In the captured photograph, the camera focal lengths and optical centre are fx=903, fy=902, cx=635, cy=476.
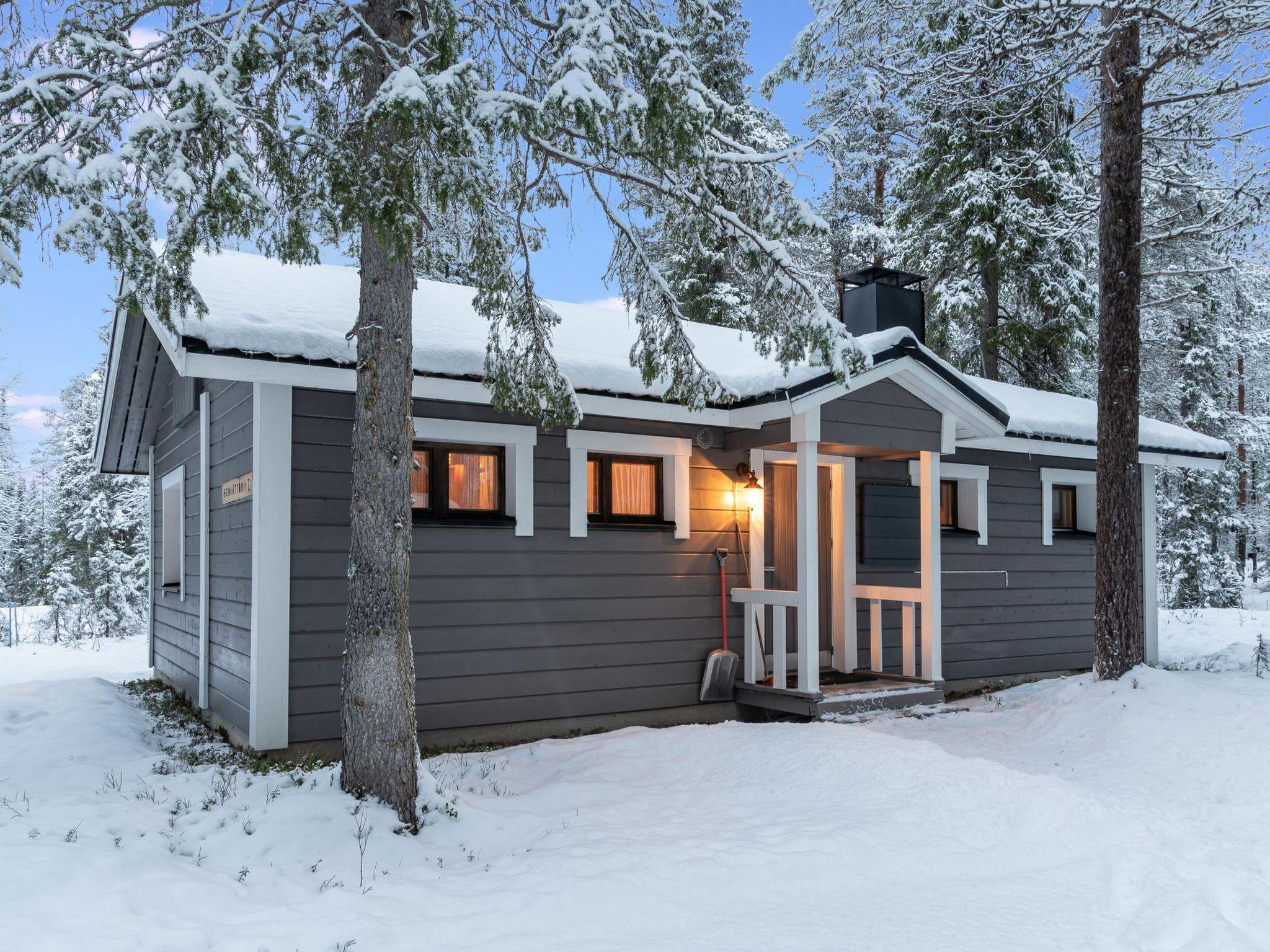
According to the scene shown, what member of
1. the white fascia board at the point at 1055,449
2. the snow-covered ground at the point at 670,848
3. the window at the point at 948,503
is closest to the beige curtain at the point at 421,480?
the snow-covered ground at the point at 670,848

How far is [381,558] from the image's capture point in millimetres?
4445

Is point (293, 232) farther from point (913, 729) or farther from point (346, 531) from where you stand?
point (913, 729)

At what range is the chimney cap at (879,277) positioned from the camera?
8.55m

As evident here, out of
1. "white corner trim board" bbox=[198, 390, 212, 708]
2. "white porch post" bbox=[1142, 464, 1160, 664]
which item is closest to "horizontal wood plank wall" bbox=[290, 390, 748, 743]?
"white corner trim board" bbox=[198, 390, 212, 708]

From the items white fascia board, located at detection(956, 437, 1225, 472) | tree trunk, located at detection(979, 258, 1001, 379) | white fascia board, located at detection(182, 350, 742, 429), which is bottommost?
white fascia board, located at detection(956, 437, 1225, 472)

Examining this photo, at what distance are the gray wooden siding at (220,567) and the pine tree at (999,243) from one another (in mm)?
12035

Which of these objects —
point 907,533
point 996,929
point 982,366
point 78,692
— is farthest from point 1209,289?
point 78,692

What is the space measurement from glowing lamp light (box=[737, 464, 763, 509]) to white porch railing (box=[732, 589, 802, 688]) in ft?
2.49

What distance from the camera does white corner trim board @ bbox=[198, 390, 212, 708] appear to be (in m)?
7.24

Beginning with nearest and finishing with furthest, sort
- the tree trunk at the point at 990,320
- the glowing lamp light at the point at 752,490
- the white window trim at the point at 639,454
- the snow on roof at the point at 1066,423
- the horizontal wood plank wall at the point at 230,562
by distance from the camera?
the horizontal wood plank wall at the point at 230,562 → the white window trim at the point at 639,454 → the glowing lamp light at the point at 752,490 → the snow on roof at the point at 1066,423 → the tree trunk at the point at 990,320

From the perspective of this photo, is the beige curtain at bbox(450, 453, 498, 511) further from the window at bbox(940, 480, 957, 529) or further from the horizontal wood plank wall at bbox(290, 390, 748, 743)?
the window at bbox(940, 480, 957, 529)

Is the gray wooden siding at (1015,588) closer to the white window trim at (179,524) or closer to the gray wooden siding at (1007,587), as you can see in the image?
the gray wooden siding at (1007,587)

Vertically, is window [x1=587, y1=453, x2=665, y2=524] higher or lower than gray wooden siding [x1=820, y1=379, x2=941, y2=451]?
lower

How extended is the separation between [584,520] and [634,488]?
675mm
